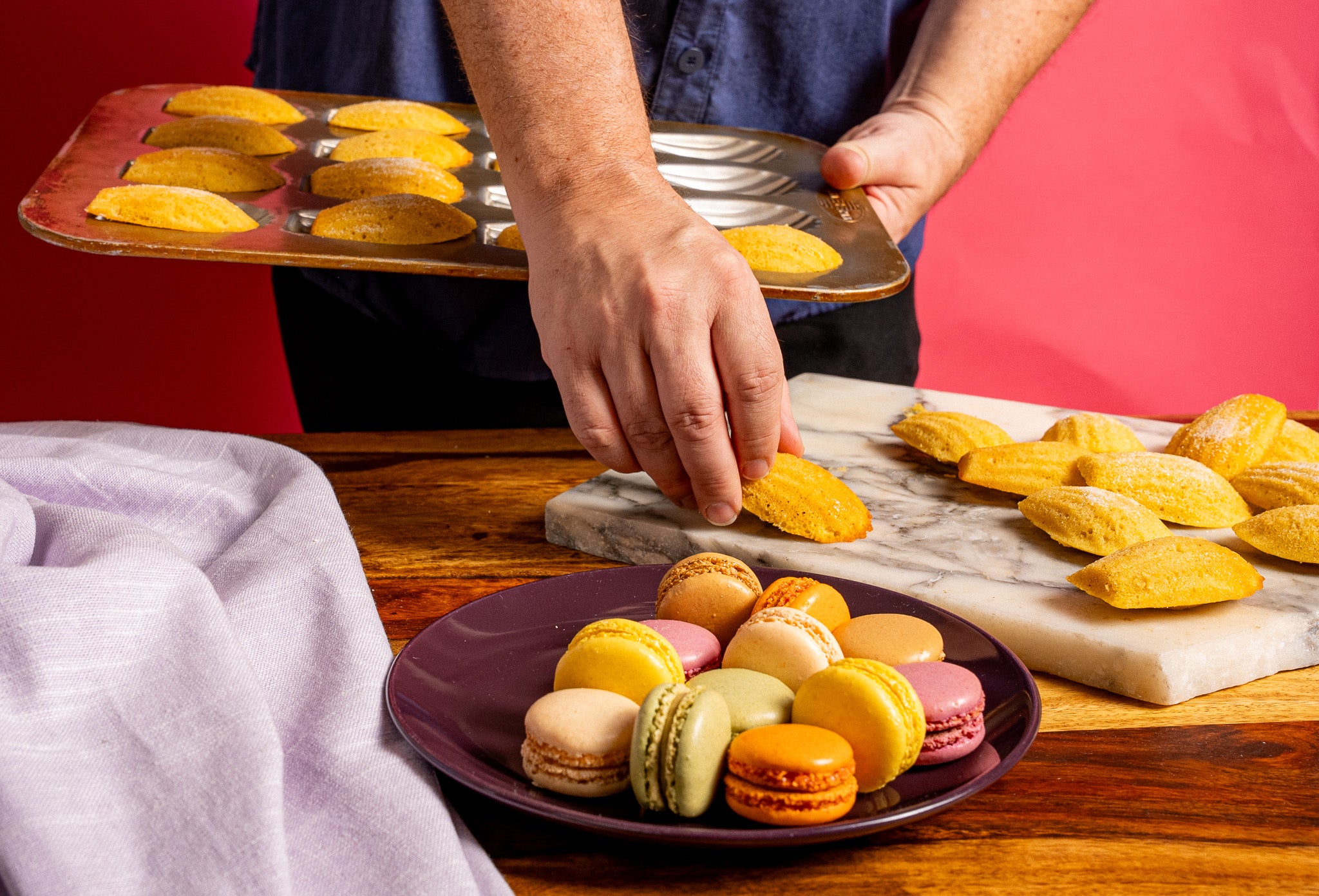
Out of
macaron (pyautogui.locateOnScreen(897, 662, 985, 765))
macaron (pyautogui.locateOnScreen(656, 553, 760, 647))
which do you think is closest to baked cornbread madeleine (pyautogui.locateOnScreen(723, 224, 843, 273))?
macaron (pyautogui.locateOnScreen(656, 553, 760, 647))

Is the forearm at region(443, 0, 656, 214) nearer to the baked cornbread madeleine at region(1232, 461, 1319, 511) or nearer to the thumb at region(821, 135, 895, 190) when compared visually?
the thumb at region(821, 135, 895, 190)

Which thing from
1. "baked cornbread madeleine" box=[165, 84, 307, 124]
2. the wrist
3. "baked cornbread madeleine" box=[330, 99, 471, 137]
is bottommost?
"baked cornbread madeleine" box=[165, 84, 307, 124]

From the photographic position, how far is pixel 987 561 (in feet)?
2.73

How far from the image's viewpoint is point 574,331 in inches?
29.0

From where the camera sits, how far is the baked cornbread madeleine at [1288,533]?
0.81m

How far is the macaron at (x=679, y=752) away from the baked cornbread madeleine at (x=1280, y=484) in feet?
1.90

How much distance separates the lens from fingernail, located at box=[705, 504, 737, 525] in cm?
79

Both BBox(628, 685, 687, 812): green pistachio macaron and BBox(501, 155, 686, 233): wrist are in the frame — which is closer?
BBox(628, 685, 687, 812): green pistachio macaron

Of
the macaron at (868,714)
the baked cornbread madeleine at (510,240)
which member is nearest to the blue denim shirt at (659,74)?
the baked cornbread madeleine at (510,240)

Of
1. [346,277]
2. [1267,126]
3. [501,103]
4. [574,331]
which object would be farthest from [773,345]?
[1267,126]

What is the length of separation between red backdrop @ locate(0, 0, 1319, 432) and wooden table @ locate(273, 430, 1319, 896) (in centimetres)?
155

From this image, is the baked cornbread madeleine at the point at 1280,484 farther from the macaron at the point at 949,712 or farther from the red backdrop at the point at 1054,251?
the red backdrop at the point at 1054,251

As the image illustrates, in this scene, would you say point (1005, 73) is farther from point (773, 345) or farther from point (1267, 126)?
point (1267, 126)

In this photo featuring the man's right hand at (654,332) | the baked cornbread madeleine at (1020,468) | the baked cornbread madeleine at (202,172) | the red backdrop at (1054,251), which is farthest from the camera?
the red backdrop at (1054,251)
